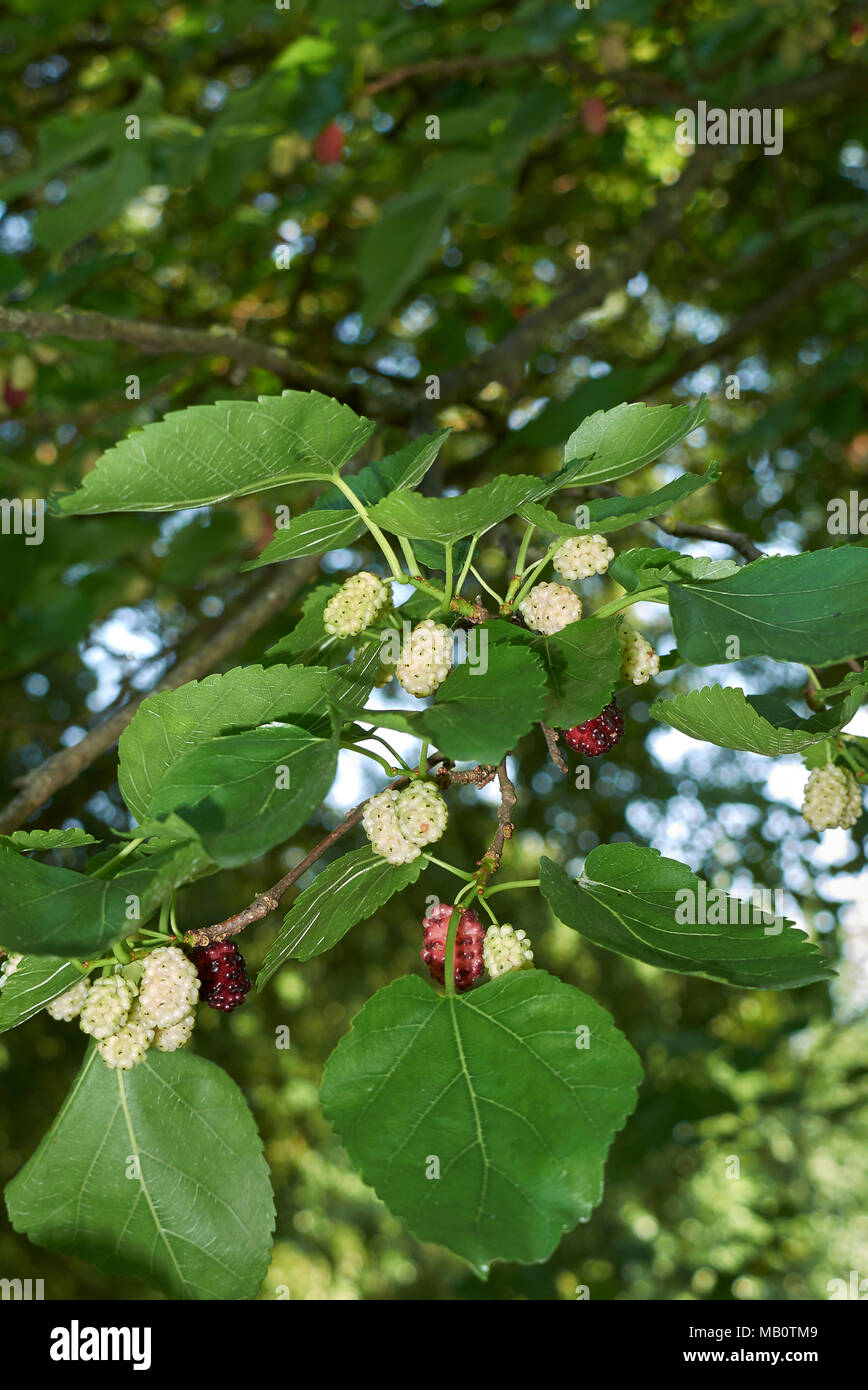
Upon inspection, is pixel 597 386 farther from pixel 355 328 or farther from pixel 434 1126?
pixel 434 1126

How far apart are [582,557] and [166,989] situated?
0.25m

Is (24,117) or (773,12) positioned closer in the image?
(773,12)

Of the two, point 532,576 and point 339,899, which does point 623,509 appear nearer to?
point 532,576

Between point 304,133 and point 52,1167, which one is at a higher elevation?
point 304,133

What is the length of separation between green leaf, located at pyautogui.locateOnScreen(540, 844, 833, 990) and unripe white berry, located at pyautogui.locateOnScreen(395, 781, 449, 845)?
0.16 ft

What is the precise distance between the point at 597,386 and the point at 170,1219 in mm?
1029

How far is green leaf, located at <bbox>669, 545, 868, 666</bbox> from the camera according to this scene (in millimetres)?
396

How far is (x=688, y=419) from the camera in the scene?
0.41 m

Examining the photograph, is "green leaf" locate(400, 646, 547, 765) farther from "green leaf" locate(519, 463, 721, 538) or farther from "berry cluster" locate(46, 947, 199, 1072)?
"berry cluster" locate(46, 947, 199, 1072)

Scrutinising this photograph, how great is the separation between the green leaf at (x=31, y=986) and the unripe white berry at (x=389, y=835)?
134 mm

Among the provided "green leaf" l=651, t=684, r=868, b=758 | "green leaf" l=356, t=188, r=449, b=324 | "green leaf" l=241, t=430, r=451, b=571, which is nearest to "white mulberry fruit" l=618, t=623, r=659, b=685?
"green leaf" l=651, t=684, r=868, b=758
